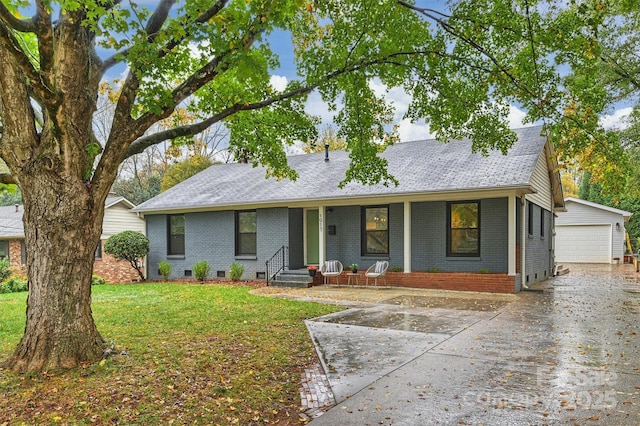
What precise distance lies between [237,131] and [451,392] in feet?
18.3

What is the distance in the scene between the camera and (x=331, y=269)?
14070 mm

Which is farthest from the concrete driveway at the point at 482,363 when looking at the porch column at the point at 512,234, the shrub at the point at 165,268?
the shrub at the point at 165,268

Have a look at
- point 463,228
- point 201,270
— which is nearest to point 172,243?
point 201,270

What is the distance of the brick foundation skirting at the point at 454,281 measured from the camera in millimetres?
11632

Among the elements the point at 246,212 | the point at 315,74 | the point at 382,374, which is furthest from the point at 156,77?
the point at 246,212

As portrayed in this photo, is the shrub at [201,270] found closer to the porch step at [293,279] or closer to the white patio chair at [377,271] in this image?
the porch step at [293,279]

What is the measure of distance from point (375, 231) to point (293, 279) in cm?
305

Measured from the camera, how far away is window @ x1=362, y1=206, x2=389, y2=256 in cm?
1416

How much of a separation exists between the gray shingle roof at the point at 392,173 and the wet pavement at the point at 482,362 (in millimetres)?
3776

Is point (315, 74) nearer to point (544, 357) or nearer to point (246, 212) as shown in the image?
point (544, 357)

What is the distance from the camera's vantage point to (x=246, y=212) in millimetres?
15977

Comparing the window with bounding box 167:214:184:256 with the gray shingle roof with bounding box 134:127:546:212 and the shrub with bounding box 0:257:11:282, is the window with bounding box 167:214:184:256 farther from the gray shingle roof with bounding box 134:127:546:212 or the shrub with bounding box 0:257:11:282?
the shrub with bounding box 0:257:11:282

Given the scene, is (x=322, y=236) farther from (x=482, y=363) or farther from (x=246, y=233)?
(x=482, y=363)

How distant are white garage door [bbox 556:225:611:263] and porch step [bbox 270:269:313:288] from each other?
17632 mm
